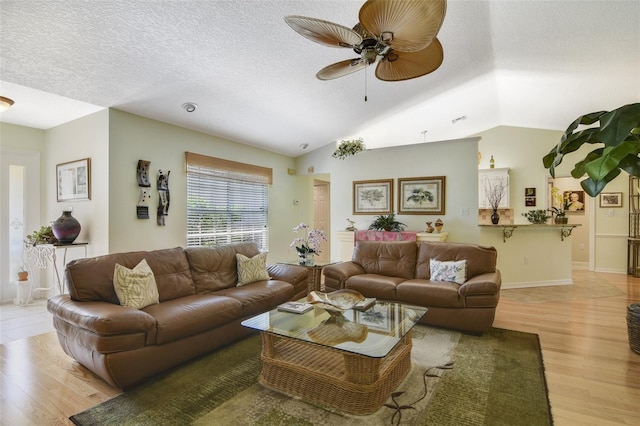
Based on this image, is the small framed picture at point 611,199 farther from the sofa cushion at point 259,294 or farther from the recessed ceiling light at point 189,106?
the recessed ceiling light at point 189,106

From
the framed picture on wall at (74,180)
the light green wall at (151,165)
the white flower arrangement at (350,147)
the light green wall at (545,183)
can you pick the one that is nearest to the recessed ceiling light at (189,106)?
the light green wall at (151,165)

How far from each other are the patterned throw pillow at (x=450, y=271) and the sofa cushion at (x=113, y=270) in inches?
104

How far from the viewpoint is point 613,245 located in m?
6.48

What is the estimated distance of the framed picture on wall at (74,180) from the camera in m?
4.02

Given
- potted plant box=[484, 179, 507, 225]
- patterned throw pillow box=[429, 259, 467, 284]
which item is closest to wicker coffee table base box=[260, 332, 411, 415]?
patterned throw pillow box=[429, 259, 467, 284]

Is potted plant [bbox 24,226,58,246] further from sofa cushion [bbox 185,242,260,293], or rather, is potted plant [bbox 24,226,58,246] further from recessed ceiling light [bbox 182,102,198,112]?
recessed ceiling light [bbox 182,102,198,112]

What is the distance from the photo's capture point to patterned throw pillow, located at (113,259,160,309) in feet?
8.55

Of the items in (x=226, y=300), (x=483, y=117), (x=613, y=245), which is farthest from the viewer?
(x=613, y=245)

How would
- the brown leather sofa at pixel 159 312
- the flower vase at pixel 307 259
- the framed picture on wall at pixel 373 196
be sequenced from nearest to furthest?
1. the brown leather sofa at pixel 159 312
2. the flower vase at pixel 307 259
3. the framed picture on wall at pixel 373 196

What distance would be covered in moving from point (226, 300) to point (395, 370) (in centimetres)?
156

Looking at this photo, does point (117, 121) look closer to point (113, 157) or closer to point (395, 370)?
point (113, 157)

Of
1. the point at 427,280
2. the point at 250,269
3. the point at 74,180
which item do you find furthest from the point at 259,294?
the point at 74,180

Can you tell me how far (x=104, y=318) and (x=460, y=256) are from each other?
351cm

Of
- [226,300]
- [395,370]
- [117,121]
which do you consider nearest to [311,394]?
[395,370]
